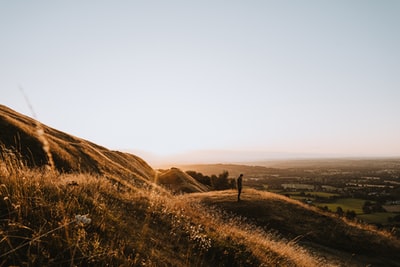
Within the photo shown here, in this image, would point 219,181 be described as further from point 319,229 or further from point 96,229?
point 96,229

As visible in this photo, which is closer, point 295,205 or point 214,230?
point 214,230

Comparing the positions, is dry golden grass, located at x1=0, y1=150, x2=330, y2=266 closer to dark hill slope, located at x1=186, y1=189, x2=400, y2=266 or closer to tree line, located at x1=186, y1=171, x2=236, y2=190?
dark hill slope, located at x1=186, y1=189, x2=400, y2=266

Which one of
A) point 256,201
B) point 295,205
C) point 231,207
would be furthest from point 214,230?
point 295,205

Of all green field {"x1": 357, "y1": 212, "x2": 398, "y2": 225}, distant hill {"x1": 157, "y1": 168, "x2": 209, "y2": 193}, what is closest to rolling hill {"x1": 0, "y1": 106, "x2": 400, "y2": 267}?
distant hill {"x1": 157, "y1": 168, "x2": 209, "y2": 193}

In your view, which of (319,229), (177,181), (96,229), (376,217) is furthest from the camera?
(177,181)

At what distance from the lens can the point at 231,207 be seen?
30.3 meters

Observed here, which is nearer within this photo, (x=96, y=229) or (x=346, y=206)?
(x=96, y=229)

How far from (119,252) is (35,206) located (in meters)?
1.65

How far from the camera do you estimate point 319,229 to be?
1059 inches

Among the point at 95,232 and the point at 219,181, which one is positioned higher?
the point at 95,232

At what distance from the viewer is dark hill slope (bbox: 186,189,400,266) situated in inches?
882

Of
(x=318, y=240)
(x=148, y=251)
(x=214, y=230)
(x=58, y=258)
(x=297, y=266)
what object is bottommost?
(x=318, y=240)

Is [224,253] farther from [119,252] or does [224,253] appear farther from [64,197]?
[64,197]

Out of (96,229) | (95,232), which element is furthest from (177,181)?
(95,232)
